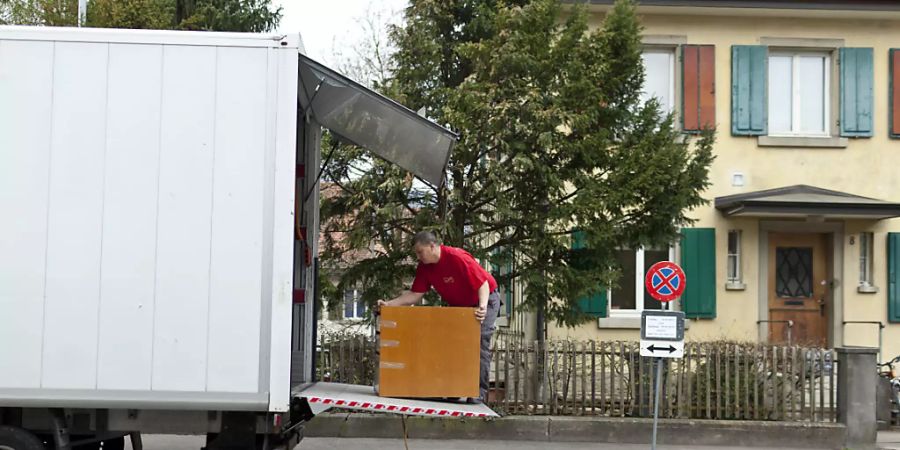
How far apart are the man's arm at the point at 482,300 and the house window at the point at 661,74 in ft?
28.9

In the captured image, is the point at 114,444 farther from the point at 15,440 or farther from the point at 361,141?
the point at 361,141

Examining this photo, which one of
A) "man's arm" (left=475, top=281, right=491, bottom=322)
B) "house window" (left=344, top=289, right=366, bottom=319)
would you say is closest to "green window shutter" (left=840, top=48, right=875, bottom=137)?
"house window" (left=344, top=289, right=366, bottom=319)

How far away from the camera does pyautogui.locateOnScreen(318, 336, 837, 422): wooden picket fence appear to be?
9.92 m

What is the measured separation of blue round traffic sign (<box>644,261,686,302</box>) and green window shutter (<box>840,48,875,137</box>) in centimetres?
709

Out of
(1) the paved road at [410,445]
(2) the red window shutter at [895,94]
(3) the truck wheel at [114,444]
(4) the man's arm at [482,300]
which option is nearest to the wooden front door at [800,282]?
(2) the red window shutter at [895,94]

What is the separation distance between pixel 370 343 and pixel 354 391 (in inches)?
120

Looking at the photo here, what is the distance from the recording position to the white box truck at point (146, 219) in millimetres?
5367

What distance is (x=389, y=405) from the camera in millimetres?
5910

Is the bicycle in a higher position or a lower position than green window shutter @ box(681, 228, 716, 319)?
lower

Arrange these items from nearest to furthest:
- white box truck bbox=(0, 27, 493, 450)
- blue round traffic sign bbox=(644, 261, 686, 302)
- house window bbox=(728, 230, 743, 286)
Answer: white box truck bbox=(0, 27, 493, 450), blue round traffic sign bbox=(644, 261, 686, 302), house window bbox=(728, 230, 743, 286)

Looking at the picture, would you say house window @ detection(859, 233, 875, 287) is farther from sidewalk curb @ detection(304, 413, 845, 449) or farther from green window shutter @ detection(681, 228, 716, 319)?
A: sidewalk curb @ detection(304, 413, 845, 449)

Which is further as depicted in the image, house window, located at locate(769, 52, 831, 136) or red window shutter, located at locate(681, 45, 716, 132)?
house window, located at locate(769, 52, 831, 136)

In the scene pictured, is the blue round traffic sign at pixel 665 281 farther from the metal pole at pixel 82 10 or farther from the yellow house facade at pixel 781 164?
the metal pole at pixel 82 10

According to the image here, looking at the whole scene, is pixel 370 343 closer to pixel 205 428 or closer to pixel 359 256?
pixel 359 256
